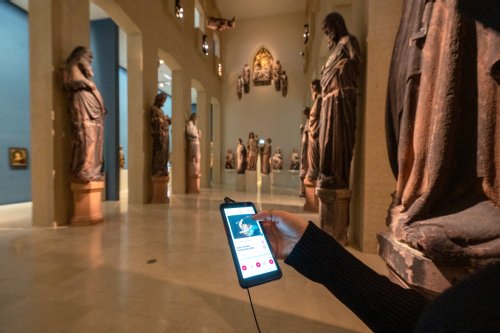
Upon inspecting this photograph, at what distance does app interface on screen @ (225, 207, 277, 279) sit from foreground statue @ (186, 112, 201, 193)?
10.1 m

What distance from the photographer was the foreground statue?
10984mm

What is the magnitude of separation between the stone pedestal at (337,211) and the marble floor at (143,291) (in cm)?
62

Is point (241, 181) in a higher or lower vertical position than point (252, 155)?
lower

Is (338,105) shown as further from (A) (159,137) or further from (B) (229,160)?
(B) (229,160)

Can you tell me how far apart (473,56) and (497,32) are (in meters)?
0.15

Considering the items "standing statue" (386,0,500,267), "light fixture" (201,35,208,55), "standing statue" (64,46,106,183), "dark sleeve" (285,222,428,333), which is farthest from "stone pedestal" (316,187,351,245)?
"light fixture" (201,35,208,55)

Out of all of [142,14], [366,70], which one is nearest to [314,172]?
[366,70]

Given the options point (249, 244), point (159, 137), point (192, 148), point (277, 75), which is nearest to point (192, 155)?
point (192, 148)

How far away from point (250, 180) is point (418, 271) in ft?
36.6

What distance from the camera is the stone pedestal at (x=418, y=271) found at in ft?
3.85

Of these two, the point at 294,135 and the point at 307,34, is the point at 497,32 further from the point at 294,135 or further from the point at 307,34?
the point at 294,135

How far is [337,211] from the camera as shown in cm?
404

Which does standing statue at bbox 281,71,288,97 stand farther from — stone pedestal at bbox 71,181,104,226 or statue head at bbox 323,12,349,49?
stone pedestal at bbox 71,181,104,226

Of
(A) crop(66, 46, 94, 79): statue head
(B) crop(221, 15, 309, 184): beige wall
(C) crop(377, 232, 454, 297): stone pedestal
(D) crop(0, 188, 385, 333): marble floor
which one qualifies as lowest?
(D) crop(0, 188, 385, 333): marble floor
